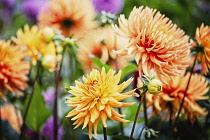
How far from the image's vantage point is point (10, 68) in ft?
2.28

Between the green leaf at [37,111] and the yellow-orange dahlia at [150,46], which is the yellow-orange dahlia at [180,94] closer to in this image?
the yellow-orange dahlia at [150,46]

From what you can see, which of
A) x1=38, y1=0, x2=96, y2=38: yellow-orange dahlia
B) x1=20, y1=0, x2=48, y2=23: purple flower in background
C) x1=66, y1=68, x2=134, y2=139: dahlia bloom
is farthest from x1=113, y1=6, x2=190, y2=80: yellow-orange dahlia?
x1=20, y1=0, x2=48, y2=23: purple flower in background

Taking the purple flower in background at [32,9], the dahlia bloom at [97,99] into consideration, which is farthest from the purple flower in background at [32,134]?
the purple flower in background at [32,9]

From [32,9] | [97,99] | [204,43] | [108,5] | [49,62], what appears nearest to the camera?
[97,99]

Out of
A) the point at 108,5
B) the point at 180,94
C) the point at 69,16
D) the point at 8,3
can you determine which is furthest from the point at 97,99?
the point at 8,3

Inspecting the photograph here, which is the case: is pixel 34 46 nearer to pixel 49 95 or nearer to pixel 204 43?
pixel 49 95

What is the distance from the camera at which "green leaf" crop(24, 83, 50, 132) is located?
0.75m

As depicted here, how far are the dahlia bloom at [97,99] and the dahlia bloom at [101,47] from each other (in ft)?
1.06

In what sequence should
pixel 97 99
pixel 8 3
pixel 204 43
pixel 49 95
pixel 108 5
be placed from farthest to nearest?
pixel 8 3, pixel 108 5, pixel 49 95, pixel 204 43, pixel 97 99

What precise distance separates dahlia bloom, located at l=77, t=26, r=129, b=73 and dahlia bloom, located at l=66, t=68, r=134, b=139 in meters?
0.32

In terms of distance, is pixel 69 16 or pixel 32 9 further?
pixel 32 9

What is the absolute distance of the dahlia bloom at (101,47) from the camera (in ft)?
2.72

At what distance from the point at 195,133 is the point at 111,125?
200mm

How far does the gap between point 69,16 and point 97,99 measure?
1.55ft
